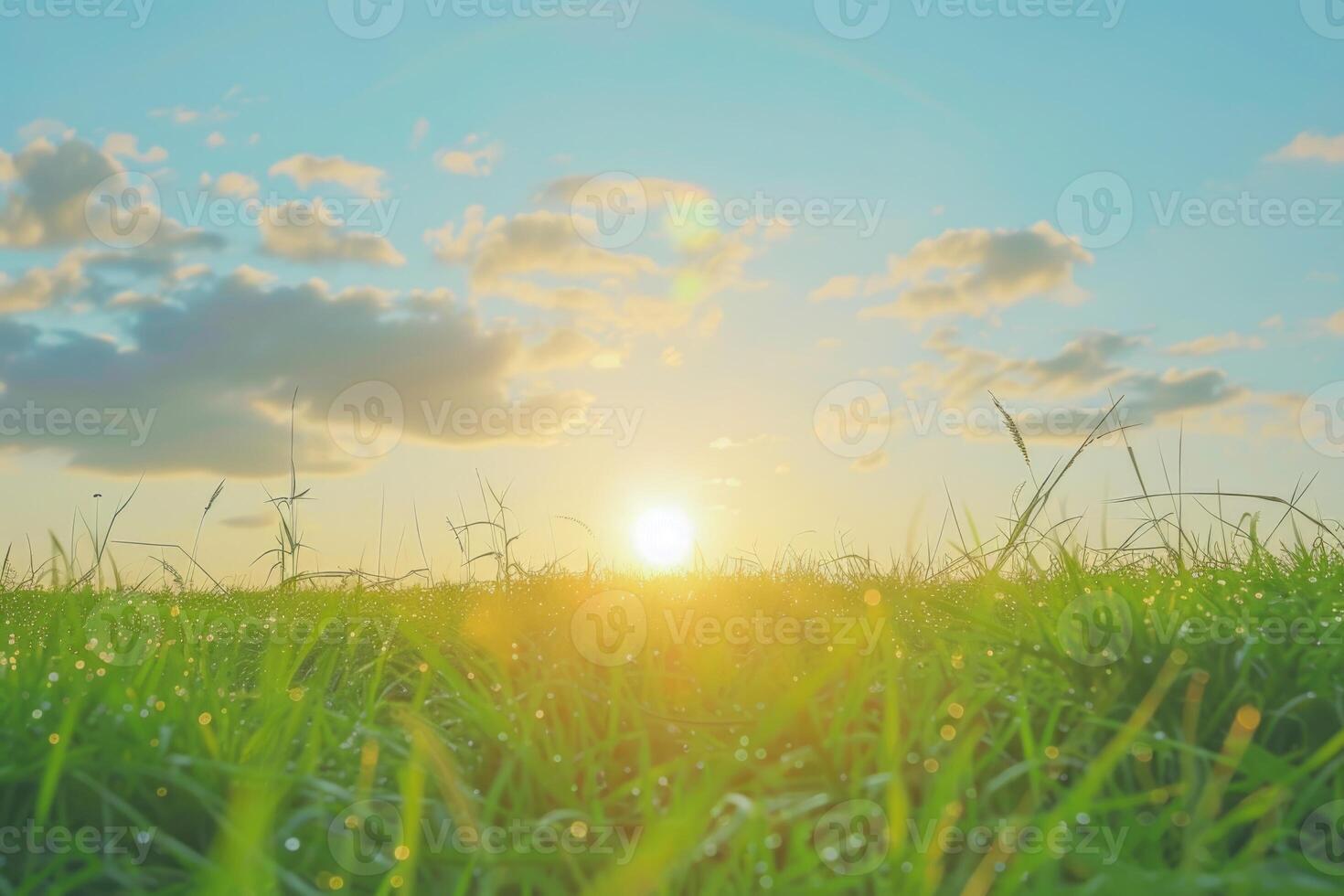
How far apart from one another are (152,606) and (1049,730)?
14.4 ft

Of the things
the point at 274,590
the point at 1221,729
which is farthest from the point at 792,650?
the point at 274,590

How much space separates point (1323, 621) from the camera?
9.12ft

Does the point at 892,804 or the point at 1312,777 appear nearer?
the point at 892,804

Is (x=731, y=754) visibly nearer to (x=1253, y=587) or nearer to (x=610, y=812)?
(x=610, y=812)

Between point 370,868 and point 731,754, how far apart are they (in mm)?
776

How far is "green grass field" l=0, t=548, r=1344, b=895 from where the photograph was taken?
5.81ft

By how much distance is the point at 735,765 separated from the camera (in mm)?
2100

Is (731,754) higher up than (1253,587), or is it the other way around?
(1253,587)

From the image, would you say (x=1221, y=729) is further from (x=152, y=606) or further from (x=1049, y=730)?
(x=152, y=606)

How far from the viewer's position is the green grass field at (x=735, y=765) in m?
1.77

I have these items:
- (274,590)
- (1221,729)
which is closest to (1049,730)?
(1221,729)

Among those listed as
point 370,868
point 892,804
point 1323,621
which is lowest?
point 370,868

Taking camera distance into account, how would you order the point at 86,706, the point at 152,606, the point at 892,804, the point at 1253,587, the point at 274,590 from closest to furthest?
the point at 892,804
the point at 86,706
the point at 1253,587
the point at 152,606
the point at 274,590

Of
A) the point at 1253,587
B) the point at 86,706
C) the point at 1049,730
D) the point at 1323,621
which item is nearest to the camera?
the point at 1049,730
